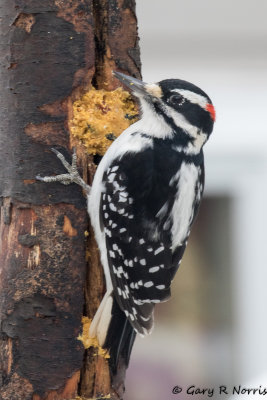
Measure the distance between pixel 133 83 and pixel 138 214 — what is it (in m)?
0.46

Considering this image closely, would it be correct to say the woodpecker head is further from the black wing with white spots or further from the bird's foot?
the bird's foot

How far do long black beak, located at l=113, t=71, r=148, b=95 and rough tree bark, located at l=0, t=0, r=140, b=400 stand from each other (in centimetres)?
10

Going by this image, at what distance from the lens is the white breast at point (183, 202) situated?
2.49 metres

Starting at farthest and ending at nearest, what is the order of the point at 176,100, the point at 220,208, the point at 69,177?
the point at 220,208, the point at 176,100, the point at 69,177

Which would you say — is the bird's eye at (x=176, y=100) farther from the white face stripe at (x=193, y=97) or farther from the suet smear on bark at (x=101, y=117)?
the suet smear on bark at (x=101, y=117)

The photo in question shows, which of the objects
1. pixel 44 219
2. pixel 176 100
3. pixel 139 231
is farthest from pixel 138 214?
pixel 176 100

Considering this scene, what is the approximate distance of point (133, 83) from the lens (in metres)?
2.53

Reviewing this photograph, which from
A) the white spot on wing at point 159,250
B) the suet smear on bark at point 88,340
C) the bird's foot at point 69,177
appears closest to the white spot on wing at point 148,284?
the white spot on wing at point 159,250

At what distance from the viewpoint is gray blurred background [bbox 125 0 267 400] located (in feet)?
17.4

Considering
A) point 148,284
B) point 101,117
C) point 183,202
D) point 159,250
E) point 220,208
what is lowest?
point 220,208

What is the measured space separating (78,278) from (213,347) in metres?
3.18

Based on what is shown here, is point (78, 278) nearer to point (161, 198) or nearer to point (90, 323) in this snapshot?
point (90, 323)

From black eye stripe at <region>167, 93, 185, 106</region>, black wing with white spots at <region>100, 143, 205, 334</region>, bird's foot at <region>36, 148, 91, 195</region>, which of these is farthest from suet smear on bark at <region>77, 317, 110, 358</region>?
black eye stripe at <region>167, 93, 185, 106</region>

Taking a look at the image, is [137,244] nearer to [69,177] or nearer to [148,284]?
[148,284]
